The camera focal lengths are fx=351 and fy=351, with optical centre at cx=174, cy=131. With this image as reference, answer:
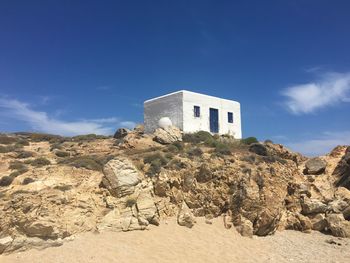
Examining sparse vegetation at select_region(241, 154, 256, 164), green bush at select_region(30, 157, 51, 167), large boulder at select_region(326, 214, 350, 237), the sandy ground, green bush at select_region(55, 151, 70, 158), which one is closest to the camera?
the sandy ground

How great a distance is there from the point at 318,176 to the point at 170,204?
44.5 ft

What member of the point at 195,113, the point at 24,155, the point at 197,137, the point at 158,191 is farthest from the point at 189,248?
the point at 195,113

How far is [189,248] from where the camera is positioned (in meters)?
16.1

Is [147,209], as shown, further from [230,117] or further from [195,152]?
[230,117]

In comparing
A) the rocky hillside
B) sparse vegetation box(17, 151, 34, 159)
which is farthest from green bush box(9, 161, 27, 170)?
sparse vegetation box(17, 151, 34, 159)

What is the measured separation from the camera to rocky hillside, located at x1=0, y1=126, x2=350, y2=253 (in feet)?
50.9

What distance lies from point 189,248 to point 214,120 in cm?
1711

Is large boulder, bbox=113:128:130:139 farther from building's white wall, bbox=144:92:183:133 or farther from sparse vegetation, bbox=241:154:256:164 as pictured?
sparse vegetation, bbox=241:154:256:164

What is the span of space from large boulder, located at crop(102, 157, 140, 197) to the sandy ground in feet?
7.92

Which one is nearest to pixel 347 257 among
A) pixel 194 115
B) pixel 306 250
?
pixel 306 250

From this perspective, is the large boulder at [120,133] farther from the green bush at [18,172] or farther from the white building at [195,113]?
the green bush at [18,172]

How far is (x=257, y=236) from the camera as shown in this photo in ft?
62.2

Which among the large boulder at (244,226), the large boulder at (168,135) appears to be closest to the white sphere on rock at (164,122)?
the large boulder at (168,135)

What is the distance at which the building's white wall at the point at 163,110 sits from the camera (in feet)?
98.4
